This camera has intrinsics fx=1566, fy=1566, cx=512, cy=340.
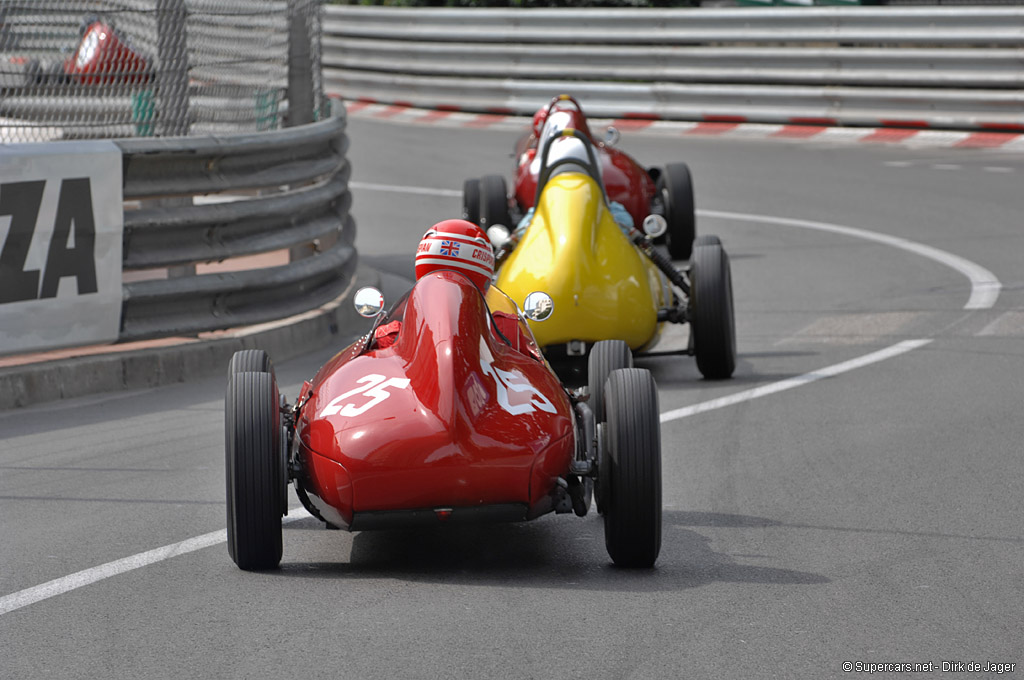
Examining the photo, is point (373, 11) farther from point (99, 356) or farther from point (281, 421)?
point (281, 421)

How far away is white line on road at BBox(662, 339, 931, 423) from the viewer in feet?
27.0

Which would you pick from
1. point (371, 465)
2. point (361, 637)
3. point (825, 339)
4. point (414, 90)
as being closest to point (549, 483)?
point (371, 465)

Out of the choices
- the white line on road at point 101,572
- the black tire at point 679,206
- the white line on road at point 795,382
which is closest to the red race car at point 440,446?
the white line on road at point 101,572

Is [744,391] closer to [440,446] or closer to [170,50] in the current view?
[440,446]

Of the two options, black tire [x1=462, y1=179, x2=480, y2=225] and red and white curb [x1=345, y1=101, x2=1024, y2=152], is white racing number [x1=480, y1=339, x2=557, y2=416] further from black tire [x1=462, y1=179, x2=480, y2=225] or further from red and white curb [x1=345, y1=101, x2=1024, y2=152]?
red and white curb [x1=345, y1=101, x2=1024, y2=152]

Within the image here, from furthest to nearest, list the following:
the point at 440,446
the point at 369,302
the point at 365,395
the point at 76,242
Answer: the point at 76,242 → the point at 369,302 → the point at 365,395 → the point at 440,446

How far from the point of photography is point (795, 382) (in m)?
8.88

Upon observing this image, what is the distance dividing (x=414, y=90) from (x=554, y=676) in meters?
21.8

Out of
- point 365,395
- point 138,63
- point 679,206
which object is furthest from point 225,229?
point 365,395

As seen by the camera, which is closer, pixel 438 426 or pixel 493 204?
pixel 438 426

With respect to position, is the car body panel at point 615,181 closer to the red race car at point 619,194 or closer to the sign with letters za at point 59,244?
the red race car at point 619,194

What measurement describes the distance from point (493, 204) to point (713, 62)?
33.2ft

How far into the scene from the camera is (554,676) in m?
4.46

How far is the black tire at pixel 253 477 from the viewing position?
5340 mm
